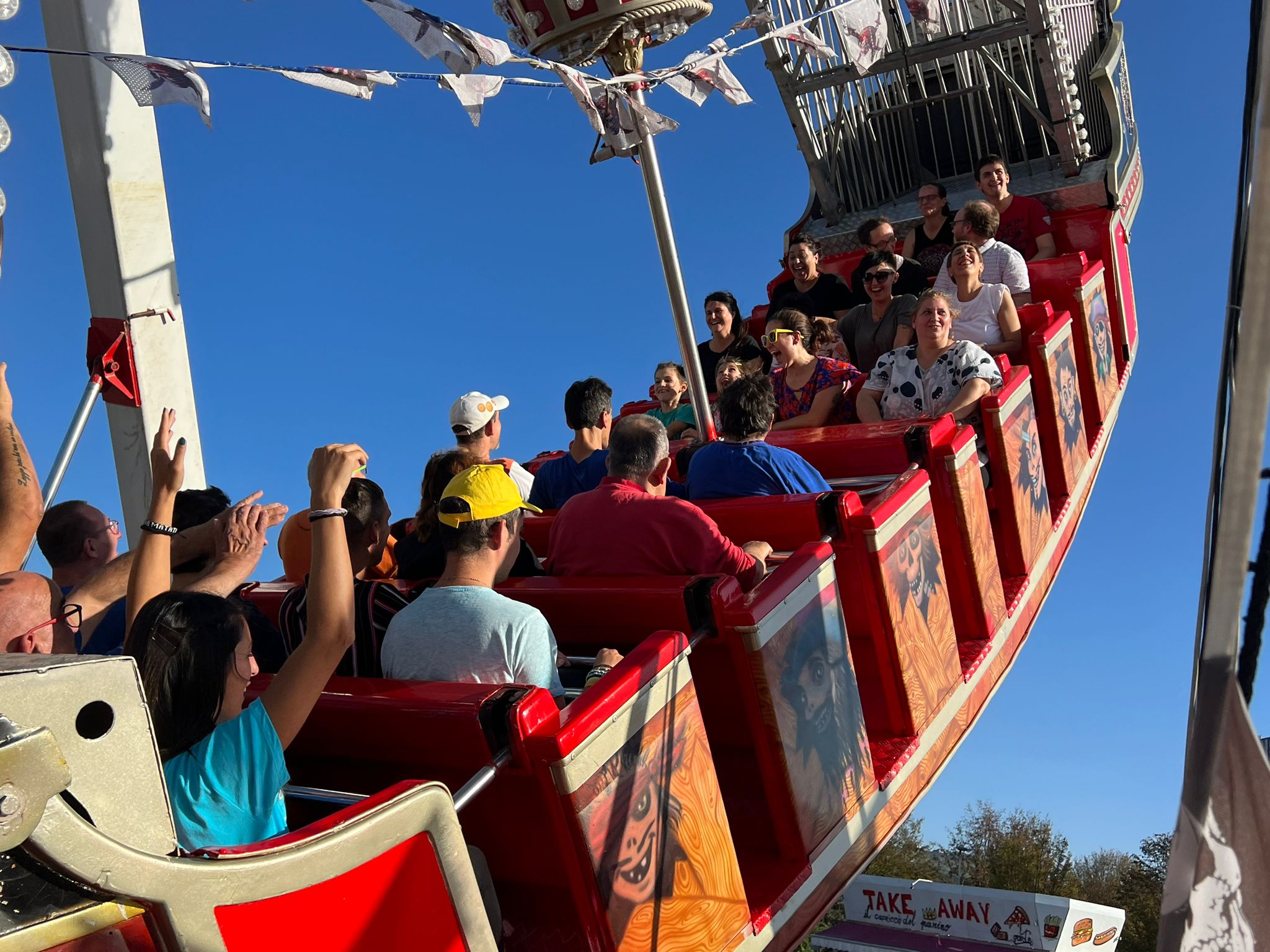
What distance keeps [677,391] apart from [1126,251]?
10.3ft

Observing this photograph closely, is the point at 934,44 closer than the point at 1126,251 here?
No

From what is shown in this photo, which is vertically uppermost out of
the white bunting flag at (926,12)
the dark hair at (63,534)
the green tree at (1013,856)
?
the white bunting flag at (926,12)

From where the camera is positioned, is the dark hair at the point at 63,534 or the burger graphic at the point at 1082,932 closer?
the dark hair at the point at 63,534

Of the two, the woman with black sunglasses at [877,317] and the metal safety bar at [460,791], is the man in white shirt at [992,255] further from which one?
the metal safety bar at [460,791]

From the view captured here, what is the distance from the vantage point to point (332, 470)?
6.98 ft

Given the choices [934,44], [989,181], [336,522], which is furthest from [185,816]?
[934,44]

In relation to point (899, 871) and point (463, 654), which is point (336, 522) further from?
point (899, 871)

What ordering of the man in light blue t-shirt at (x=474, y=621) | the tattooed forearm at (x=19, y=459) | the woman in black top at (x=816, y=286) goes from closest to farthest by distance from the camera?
the tattooed forearm at (x=19, y=459)
the man in light blue t-shirt at (x=474, y=621)
the woman in black top at (x=816, y=286)

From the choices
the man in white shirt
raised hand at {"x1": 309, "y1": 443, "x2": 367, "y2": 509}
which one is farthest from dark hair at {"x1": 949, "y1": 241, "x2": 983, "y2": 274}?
raised hand at {"x1": 309, "y1": 443, "x2": 367, "y2": 509}

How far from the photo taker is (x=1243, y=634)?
37.4 inches

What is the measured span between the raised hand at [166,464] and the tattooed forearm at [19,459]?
0.24m

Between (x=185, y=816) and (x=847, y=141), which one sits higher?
(x=847, y=141)

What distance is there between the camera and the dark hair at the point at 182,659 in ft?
5.82

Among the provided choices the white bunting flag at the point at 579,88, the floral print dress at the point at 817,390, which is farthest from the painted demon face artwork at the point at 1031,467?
the white bunting flag at the point at 579,88
